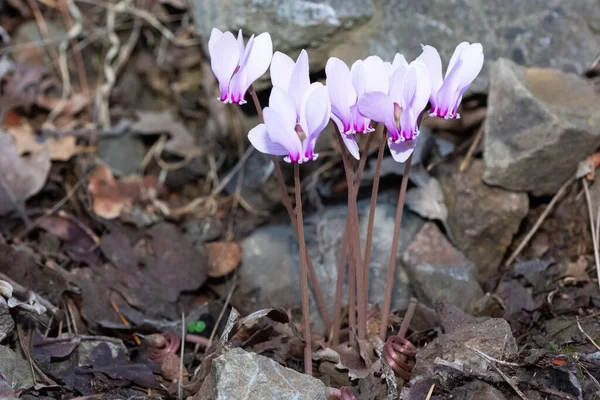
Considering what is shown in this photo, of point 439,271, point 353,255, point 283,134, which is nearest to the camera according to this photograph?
point 283,134

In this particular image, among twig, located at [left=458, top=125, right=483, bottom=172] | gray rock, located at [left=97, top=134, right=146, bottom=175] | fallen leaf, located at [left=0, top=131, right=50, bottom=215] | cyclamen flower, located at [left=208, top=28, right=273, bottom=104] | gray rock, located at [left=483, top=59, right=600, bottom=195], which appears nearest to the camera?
cyclamen flower, located at [left=208, top=28, right=273, bottom=104]

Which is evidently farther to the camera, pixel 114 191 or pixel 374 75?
pixel 114 191

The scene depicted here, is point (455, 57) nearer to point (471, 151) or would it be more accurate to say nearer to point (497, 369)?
point (497, 369)

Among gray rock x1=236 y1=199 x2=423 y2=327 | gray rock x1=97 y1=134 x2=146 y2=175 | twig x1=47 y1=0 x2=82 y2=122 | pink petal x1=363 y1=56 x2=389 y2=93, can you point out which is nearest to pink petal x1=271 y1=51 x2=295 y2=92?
pink petal x1=363 y1=56 x2=389 y2=93

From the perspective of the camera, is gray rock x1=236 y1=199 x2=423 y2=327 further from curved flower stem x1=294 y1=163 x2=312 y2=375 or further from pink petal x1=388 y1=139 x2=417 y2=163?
pink petal x1=388 y1=139 x2=417 y2=163

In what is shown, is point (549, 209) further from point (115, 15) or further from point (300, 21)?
point (115, 15)

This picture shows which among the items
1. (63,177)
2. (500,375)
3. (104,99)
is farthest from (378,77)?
(104,99)

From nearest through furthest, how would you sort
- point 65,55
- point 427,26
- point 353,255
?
point 353,255, point 427,26, point 65,55

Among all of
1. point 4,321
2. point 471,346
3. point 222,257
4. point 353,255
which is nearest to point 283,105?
point 353,255
